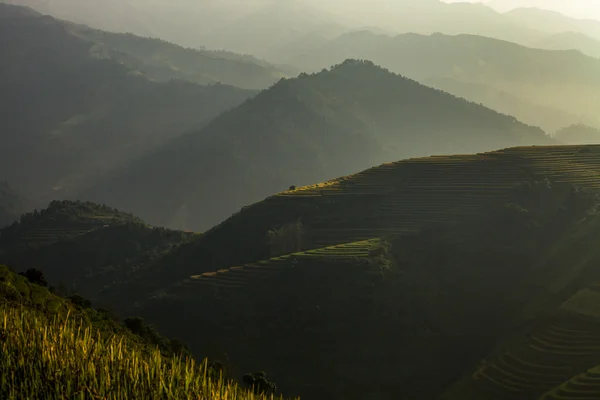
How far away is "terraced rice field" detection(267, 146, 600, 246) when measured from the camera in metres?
73.6

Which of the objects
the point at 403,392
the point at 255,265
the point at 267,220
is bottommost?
the point at 403,392

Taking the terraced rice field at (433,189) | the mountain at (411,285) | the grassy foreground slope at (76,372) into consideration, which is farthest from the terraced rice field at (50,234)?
the grassy foreground slope at (76,372)

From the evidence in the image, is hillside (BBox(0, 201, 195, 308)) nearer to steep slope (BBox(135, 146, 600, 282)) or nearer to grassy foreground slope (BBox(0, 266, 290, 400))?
steep slope (BBox(135, 146, 600, 282))

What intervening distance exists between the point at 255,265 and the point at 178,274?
51.0 ft

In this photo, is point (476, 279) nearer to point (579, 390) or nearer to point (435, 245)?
point (435, 245)

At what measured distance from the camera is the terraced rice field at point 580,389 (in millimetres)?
42969

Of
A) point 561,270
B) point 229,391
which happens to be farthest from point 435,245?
point 229,391

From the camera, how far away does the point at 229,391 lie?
16.3 m

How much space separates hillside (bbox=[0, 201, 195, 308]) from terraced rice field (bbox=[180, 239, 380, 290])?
22.1 meters

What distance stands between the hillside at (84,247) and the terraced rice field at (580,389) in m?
58.2

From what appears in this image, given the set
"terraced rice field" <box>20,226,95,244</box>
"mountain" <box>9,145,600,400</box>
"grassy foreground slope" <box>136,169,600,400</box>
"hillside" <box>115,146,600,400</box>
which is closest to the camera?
"mountain" <box>9,145,600,400</box>

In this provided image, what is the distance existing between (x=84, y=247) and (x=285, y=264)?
56.1 meters

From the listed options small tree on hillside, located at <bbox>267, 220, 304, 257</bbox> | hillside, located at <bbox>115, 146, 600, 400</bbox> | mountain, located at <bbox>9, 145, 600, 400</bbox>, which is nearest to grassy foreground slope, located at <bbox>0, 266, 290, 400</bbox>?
mountain, located at <bbox>9, 145, 600, 400</bbox>

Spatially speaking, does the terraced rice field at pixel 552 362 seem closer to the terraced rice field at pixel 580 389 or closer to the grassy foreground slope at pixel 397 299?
the terraced rice field at pixel 580 389
